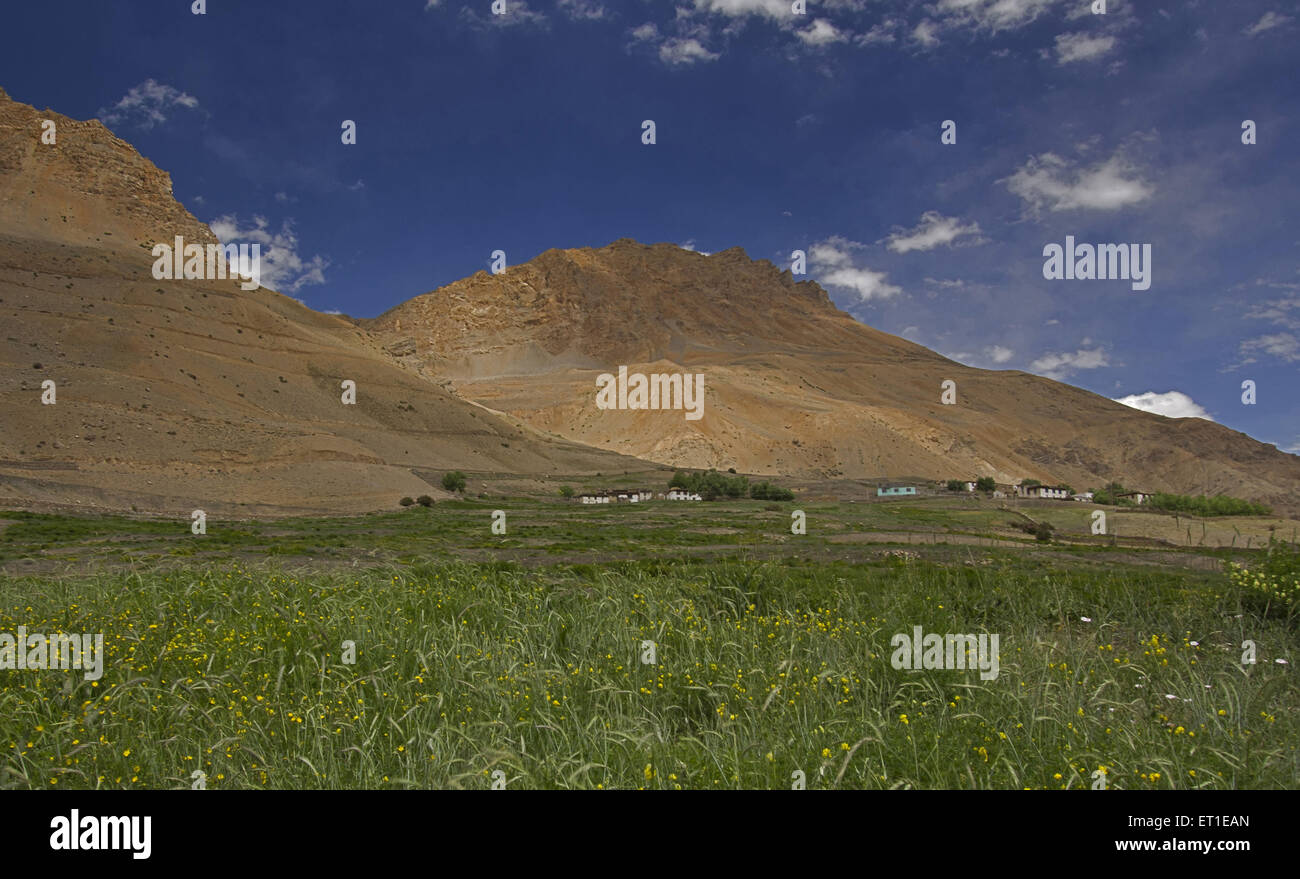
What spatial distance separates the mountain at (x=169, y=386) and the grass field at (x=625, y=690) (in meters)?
44.1

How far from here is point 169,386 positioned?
215 ft

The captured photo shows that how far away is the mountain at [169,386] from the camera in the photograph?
5238 cm

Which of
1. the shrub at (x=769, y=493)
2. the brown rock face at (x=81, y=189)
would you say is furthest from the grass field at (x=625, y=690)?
the brown rock face at (x=81, y=189)

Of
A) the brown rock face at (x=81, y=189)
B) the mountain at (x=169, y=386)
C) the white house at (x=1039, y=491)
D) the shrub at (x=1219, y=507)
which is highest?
the brown rock face at (x=81, y=189)

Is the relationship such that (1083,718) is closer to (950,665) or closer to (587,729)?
(950,665)

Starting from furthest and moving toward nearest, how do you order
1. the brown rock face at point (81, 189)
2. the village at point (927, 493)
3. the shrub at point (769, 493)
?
the brown rock face at point (81, 189) < the shrub at point (769, 493) < the village at point (927, 493)

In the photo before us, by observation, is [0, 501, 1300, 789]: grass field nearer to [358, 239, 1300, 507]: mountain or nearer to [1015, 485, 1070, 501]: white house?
[1015, 485, 1070, 501]: white house

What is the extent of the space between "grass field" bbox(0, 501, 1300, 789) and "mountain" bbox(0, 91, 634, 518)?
145 ft

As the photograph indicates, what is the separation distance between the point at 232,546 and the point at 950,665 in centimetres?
2790

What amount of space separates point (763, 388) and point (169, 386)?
81849mm

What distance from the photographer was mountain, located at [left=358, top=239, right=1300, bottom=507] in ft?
339

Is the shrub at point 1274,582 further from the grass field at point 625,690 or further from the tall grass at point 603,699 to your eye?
the tall grass at point 603,699

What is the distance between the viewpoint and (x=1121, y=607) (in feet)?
36.2
